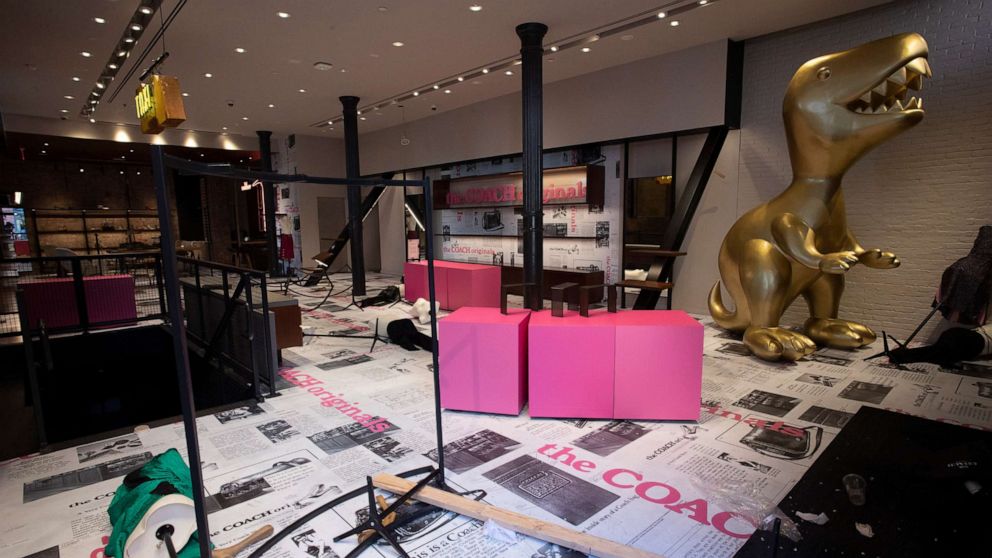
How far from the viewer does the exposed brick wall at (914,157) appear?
448 centimetres

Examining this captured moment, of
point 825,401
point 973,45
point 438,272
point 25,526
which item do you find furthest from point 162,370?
point 973,45

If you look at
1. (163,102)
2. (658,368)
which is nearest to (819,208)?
(658,368)

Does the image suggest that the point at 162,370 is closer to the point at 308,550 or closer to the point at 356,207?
the point at 356,207

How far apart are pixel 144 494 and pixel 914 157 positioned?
6.54 meters

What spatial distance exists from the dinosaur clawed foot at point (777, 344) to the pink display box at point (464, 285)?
11.1ft

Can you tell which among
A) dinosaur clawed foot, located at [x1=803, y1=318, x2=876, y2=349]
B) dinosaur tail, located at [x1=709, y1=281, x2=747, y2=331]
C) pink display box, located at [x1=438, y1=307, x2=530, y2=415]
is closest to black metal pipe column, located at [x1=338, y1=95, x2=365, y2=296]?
pink display box, located at [x1=438, y1=307, x2=530, y2=415]

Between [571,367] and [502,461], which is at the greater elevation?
[571,367]

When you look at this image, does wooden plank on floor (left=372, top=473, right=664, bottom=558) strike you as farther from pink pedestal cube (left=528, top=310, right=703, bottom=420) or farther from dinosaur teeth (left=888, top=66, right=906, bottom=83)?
dinosaur teeth (left=888, top=66, right=906, bottom=83)

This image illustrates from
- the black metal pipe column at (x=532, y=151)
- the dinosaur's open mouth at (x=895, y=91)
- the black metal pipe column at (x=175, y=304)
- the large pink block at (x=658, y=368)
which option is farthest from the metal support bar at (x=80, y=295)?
the dinosaur's open mouth at (x=895, y=91)

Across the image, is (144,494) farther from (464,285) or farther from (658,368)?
(464,285)

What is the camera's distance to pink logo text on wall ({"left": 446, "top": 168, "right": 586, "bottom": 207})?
24.4 ft

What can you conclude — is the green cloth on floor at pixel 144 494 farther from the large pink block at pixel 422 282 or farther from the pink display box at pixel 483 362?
the large pink block at pixel 422 282

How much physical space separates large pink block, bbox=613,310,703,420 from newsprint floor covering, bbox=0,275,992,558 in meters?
0.11

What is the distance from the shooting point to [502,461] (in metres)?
2.65
